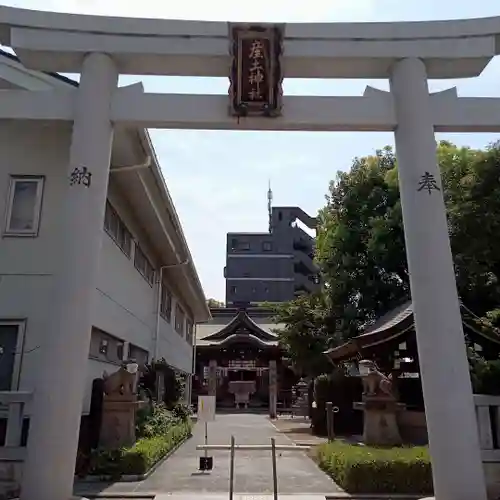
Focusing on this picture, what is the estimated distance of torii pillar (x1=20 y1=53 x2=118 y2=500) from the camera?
6219 mm

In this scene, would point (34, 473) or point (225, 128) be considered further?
point (225, 128)

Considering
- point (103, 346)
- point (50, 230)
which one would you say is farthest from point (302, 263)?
point (50, 230)

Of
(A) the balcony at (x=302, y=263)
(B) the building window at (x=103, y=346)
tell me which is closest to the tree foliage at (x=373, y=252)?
(B) the building window at (x=103, y=346)

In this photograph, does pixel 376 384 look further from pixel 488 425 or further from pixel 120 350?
pixel 120 350

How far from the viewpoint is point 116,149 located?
30.8ft

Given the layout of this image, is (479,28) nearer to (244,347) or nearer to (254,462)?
(254,462)

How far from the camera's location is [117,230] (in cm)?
1146

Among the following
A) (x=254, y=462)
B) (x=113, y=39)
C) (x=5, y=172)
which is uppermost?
(x=113, y=39)

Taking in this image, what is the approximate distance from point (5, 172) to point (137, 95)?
3128 millimetres

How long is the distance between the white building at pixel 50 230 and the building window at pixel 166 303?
399cm

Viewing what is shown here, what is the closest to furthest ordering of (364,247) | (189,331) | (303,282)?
1. (364,247)
2. (189,331)
3. (303,282)

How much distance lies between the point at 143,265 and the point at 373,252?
30.0ft

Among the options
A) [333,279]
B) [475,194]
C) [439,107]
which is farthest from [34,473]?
[333,279]

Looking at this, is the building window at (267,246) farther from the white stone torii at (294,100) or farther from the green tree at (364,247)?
the white stone torii at (294,100)
